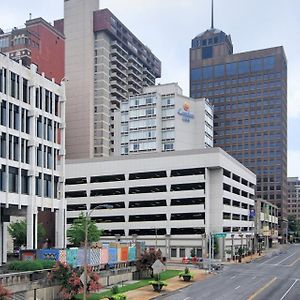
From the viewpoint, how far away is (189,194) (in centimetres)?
10944

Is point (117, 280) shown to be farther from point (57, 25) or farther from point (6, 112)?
point (57, 25)

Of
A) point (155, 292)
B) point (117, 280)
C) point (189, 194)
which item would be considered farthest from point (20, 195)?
point (189, 194)

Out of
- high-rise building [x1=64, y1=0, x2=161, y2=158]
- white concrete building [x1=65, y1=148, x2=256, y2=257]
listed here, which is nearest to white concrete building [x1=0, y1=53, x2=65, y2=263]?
white concrete building [x1=65, y1=148, x2=256, y2=257]

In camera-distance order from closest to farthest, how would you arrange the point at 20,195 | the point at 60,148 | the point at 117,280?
the point at 117,280
the point at 20,195
the point at 60,148

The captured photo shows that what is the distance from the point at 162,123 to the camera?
152625mm

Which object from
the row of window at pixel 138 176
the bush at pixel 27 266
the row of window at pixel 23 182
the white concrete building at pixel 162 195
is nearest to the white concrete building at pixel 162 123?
the white concrete building at pixel 162 195

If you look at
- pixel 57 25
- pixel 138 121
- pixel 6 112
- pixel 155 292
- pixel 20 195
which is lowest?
pixel 155 292

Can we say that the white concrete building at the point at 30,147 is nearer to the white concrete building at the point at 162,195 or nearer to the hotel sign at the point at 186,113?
the white concrete building at the point at 162,195

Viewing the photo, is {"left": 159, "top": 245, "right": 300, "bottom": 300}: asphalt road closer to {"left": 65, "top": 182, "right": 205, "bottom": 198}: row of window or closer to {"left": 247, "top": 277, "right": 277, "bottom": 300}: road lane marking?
{"left": 247, "top": 277, "right": 277, "bottom": 300}: road lane marking

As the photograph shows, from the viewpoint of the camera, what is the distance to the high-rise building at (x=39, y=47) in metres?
138

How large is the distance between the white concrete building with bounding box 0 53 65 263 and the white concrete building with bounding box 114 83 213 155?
76.7 meters

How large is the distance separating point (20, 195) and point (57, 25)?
117 meters

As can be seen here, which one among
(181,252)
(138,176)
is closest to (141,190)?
(138,176)

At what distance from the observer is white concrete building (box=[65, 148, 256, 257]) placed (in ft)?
→ 359
